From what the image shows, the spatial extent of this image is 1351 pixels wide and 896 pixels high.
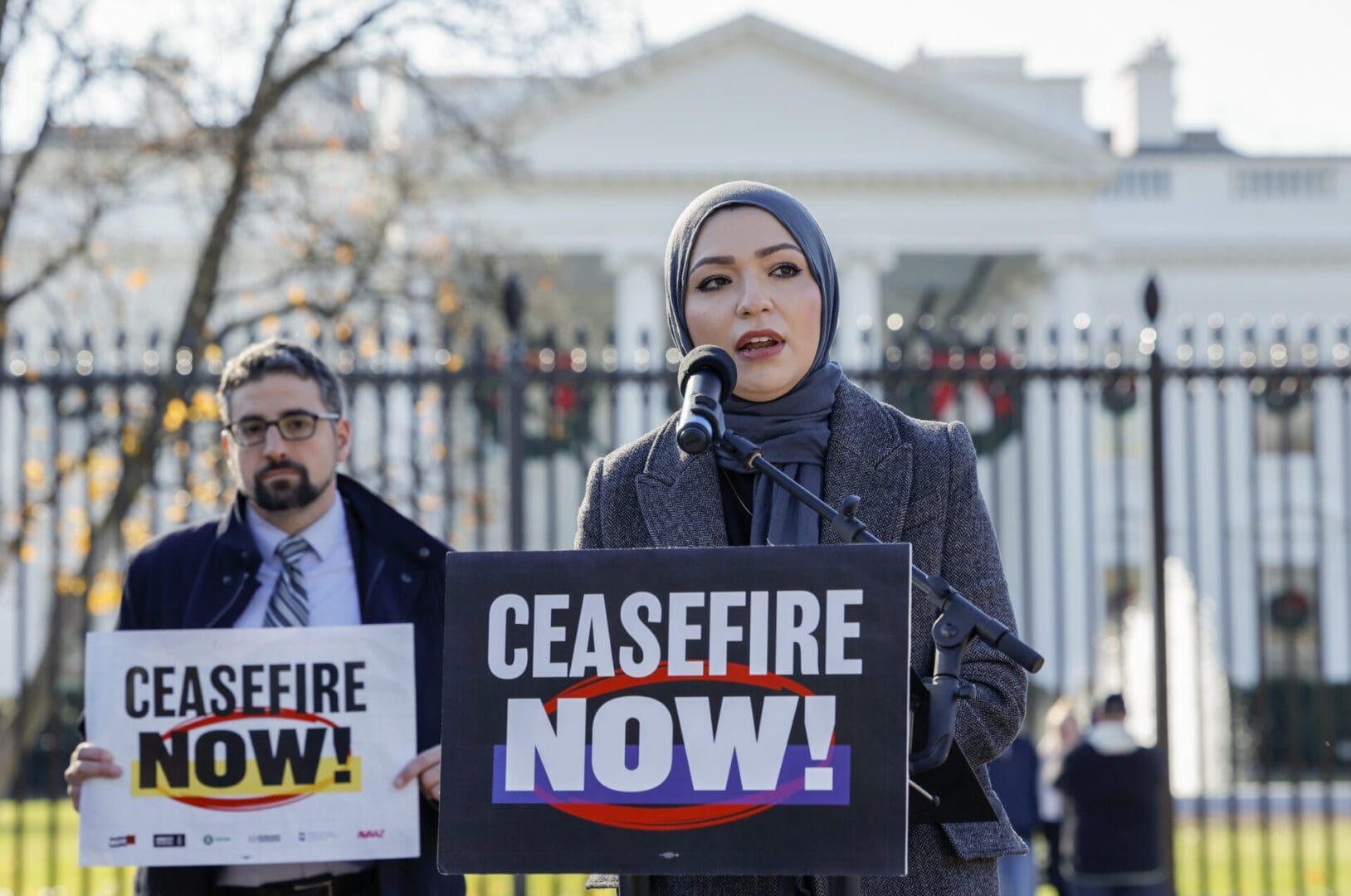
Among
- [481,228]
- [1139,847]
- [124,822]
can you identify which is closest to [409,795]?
[124,822]

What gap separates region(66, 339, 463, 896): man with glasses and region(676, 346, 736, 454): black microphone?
1393mm

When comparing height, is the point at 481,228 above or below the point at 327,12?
below

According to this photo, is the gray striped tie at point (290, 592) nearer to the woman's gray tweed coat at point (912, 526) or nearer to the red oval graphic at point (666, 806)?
the woman's gray tweed coat at point (912, 526)

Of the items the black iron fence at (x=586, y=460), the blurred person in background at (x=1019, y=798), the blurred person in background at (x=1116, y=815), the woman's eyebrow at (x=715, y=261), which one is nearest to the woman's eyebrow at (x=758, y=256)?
the woman's eyebrow at (x=715, y=261)

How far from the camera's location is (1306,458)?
35.1 meters

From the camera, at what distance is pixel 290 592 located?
3.70 meters

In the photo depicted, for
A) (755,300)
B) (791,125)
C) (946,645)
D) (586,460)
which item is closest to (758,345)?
(755,300)

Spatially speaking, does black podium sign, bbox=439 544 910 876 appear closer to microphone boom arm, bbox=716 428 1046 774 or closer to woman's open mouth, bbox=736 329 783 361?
microphone boom arm, bbox=716 428 1046 774

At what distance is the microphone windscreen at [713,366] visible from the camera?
7.81 feet

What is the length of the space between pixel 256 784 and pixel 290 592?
436mm

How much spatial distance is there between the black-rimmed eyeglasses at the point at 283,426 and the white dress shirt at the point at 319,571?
0.19 meters

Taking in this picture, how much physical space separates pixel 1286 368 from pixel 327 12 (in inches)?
250

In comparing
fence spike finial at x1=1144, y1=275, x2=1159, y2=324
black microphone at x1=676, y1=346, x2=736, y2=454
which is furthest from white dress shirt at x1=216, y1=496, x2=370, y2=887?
fence spike finial at x1=1144, y1=275, x2=1159, y2=324

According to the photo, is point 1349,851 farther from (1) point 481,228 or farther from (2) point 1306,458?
(2) point 1306,458
